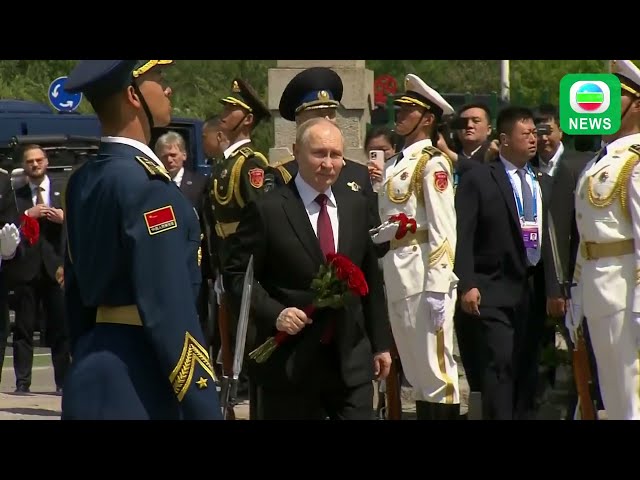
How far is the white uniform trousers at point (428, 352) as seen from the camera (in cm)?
1030

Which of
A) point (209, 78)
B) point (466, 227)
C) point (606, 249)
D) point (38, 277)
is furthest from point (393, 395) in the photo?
point (209, 78)

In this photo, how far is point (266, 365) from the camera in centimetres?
764

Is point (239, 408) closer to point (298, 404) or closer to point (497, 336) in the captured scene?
point (497, 336)

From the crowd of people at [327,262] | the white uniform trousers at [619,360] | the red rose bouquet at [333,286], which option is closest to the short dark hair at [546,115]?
the crowd of people at [327,262]

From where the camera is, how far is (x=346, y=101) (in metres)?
16.1

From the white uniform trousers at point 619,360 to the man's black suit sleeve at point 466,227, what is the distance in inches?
54.0

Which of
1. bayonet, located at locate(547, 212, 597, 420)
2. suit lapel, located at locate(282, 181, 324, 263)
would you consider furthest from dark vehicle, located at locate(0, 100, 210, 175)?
suit lapel, located at locate(282, 181, 324, 263)

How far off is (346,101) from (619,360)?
7.28 m

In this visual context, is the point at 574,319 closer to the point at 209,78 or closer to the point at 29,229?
the point at 29,229

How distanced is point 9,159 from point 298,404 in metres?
15.0

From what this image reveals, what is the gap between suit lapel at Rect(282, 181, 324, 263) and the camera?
7.66 m

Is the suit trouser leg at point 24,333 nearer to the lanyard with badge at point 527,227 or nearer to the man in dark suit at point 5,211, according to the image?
the man in dark suit at point 5,211

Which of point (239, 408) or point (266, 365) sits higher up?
point (266, 365)

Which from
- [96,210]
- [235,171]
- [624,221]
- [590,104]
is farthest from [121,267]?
[590,104]
